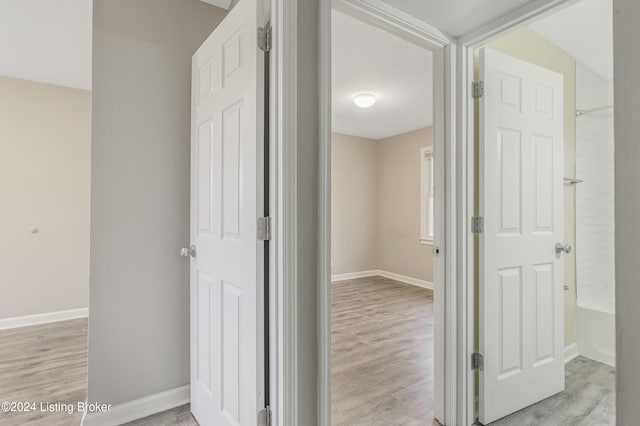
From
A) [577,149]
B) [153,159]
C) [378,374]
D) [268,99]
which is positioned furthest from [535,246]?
[153,159]

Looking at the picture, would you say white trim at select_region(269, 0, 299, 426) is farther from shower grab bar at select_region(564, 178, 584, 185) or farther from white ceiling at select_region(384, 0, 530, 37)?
shower grab bar at select_region(564, 178, 584, 185)

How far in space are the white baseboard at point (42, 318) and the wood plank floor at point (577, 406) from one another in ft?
13.1

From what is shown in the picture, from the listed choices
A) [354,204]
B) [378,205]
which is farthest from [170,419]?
[378,205]

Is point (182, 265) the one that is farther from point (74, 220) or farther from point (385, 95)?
point (385, 95)

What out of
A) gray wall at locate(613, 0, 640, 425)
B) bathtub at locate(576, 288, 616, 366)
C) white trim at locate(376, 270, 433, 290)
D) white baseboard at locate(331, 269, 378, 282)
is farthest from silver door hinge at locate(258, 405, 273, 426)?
white baseboard at locate(331, 269, 378, 282)

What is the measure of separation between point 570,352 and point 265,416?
7.63 feet

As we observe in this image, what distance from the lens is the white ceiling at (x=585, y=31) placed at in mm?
1792

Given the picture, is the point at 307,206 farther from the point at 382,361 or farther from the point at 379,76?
the point at 379,76

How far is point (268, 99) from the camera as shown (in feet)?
4.11

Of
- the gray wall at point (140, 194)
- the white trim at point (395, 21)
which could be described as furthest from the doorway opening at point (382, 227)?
the gray wall at point (140, 194)

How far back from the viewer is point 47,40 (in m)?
2.47

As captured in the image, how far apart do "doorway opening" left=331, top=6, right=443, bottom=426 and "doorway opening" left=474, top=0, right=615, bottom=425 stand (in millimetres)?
316

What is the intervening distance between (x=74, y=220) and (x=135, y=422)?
2623mm

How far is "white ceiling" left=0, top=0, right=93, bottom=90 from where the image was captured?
6.92 feet
